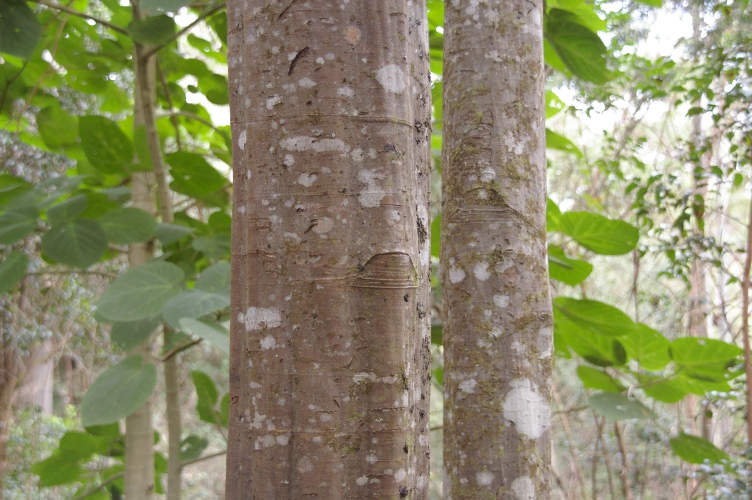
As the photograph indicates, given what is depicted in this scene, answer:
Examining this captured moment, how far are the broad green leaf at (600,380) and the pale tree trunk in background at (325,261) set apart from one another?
1030 mm

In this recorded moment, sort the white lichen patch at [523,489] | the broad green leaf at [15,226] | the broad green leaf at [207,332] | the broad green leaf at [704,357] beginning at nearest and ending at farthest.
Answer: the broad green leaf at [207,332]
the white lichen patch at [523,489]
the broad green leaf at [15,226]
the broad green leaf at [704,357]

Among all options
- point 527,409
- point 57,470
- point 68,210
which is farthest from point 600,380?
point 57,470

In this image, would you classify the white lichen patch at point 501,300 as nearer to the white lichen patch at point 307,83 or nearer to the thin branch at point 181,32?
the white lichen patch at point 307,83

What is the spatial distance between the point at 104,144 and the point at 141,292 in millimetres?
521

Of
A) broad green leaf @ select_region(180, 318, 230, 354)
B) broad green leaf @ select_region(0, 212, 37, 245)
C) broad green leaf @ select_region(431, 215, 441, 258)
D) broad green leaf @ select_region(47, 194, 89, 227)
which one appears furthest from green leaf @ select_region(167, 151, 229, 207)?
broad green leaf @ select_region(180, 318, 230, 354)

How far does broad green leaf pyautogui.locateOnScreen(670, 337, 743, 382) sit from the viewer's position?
141 cm

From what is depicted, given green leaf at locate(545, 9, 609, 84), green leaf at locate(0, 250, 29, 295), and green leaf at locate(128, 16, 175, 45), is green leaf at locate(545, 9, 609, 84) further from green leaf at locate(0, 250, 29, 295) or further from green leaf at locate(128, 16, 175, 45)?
green leaf at locate(0, 250, 29, 295)

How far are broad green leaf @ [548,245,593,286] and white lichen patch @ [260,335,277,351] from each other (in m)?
0.99

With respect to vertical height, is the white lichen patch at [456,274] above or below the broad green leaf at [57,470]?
above

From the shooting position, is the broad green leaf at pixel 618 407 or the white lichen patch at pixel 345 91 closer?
the white lichen patch at pixel 345 91

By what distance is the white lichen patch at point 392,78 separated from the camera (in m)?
0.64

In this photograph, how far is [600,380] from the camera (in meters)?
1.55

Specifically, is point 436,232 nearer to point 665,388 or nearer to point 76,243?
point 665,388

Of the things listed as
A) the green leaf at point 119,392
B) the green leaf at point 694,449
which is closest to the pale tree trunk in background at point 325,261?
the green leaf at point 119,392
